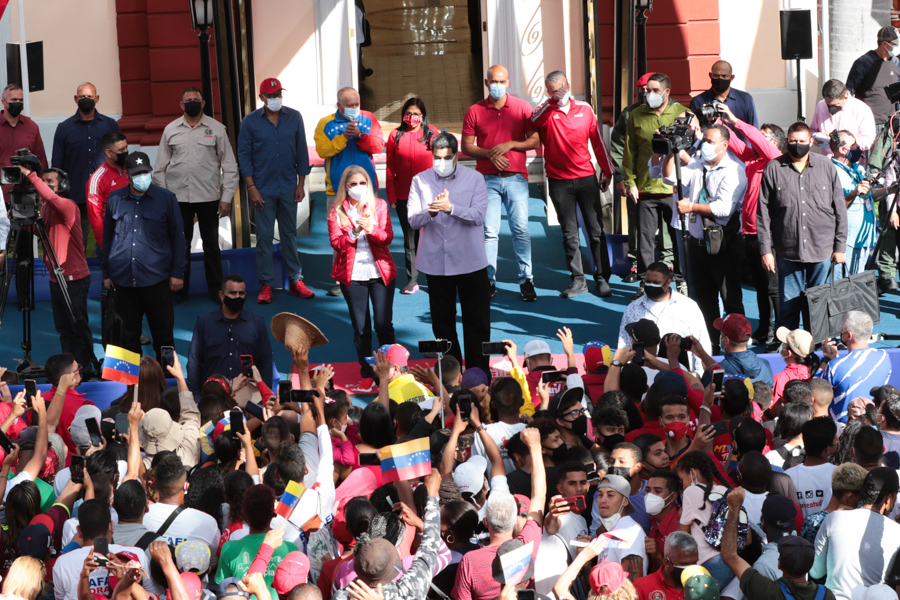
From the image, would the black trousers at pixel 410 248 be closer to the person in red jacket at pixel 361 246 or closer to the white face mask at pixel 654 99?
the person in red jacket at pixel 361 246

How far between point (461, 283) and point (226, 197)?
3.09 meters

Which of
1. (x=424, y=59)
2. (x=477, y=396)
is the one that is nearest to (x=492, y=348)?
(x=477, y=396)

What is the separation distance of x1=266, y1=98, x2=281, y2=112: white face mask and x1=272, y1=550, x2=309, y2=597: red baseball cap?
6862 millimetres

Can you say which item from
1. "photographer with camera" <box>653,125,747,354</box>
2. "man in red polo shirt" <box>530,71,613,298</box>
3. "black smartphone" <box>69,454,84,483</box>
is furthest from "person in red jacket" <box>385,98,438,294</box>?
"black smartphone" <box>69,454,84,483</box>

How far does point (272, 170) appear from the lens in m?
11.0

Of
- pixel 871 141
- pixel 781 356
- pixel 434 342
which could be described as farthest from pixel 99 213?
pixel 871 141

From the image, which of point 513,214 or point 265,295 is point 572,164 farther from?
point 265,295

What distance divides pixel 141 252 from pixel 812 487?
5.31 meters

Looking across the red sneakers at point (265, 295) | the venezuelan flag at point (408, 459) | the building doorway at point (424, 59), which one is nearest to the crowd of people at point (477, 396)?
the venezuelan flag at point (408, 459)

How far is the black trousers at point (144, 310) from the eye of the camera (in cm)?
891

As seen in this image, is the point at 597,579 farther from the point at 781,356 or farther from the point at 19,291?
the point at 19,291

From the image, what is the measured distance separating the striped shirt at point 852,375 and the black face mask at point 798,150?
199 centimetres

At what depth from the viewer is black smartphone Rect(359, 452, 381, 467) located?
568cm

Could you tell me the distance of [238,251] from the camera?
449 inches
